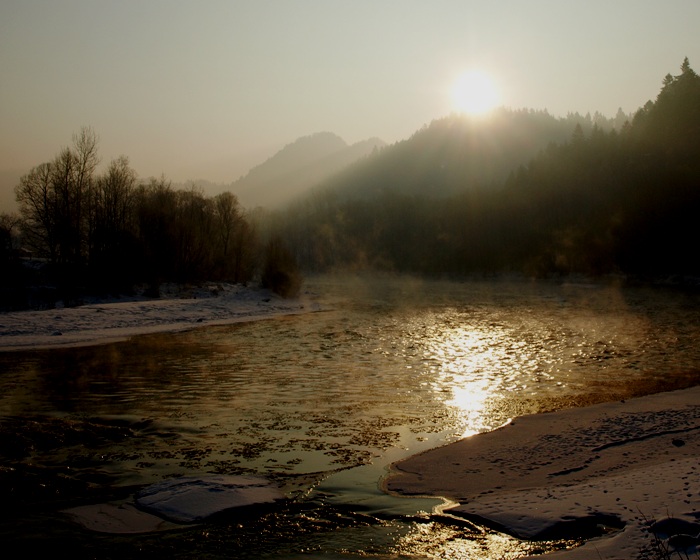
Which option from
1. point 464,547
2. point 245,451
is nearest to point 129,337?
point 245,451

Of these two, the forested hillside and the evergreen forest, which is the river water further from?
the forested hillside

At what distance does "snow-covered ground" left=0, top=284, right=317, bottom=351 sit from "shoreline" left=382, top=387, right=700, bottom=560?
67.6ft

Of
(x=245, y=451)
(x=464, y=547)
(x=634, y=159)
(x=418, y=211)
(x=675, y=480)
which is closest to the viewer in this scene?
(x=464, y=547)

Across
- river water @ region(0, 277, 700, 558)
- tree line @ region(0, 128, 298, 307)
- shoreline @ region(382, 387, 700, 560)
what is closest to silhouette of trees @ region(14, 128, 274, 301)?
tree line @ region(0, 128, 298, 307)

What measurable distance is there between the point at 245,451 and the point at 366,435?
238cm

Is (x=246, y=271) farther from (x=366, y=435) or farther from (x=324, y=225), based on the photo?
(x=324, y=225)

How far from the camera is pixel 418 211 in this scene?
450 ft

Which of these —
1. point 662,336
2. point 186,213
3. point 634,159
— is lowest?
point 662,336

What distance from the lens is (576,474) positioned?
8305 millimetres

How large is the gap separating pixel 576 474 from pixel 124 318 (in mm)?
28862

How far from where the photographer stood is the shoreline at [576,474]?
21.3 feet

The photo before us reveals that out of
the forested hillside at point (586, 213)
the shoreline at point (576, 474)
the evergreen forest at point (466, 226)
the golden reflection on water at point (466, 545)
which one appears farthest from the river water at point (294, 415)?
the forested hillside at point (586, 213)

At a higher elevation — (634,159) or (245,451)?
(634,159)

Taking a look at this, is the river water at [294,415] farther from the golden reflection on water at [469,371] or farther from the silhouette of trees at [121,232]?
the silhouette of trees at [121,232]
